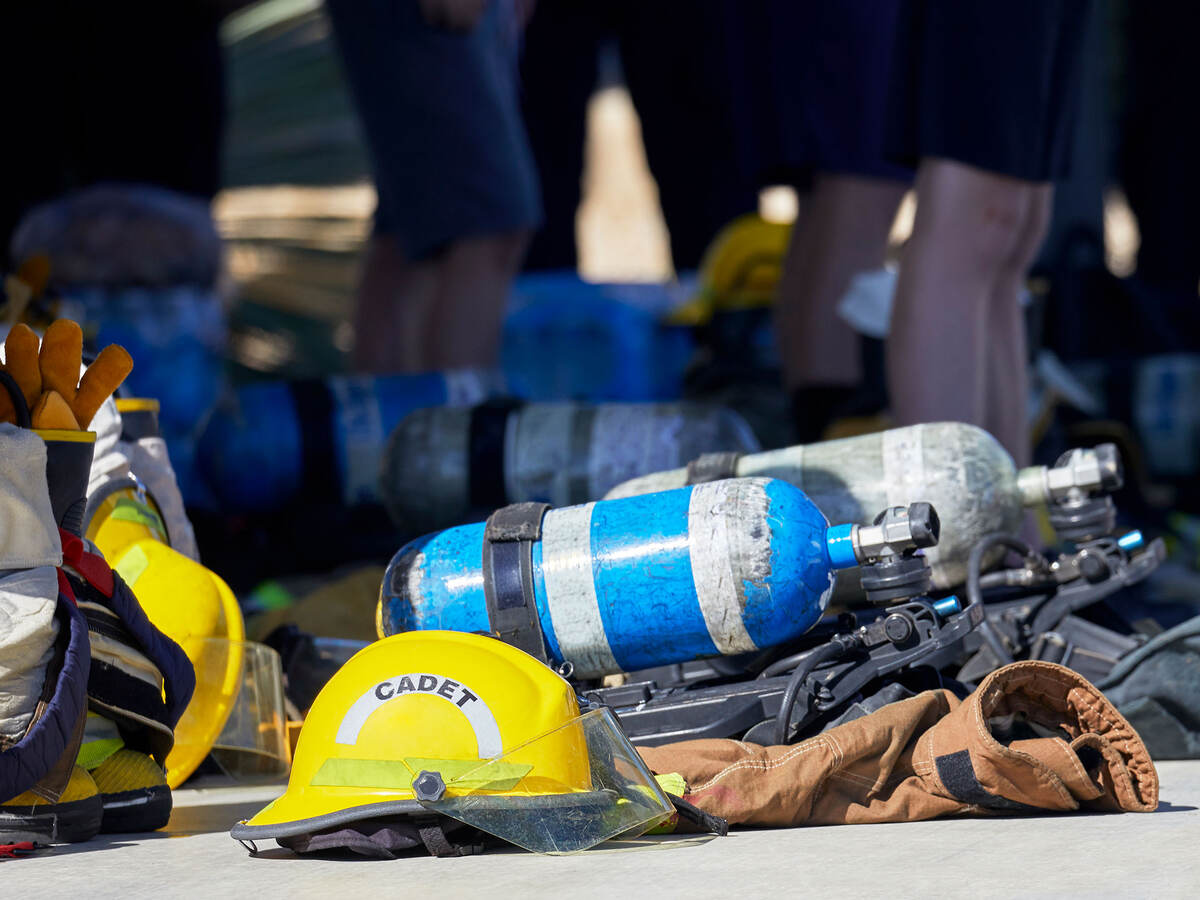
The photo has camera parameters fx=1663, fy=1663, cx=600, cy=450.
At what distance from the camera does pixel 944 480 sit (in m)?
2.92

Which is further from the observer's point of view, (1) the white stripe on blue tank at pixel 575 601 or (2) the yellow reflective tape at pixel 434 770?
(1) the white stripe on blue tank at pixel 575 601

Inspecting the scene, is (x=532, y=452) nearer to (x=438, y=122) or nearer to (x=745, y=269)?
(x=438, y=122)

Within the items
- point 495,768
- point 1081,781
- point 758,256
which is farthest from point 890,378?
point 758,256

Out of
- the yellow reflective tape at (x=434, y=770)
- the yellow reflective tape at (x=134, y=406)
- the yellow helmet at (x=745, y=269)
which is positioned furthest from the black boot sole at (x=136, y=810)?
the yellow helmet at (x=745, y=269)

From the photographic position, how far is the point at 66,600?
2.15 metres

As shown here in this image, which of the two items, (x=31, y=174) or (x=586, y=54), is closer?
(x=31, y=174)

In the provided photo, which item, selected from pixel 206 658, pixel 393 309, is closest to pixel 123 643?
pixel 206 658

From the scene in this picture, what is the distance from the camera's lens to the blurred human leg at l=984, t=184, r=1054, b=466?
363 cm

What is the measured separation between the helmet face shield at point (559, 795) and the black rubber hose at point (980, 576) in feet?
2.51

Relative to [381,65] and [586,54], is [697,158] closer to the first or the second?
[586,54]

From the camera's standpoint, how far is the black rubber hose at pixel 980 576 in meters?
2.74

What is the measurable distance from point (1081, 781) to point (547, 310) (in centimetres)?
429

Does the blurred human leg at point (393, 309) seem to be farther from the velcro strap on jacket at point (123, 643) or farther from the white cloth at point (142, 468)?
the velcro strap on jacket at point (123, 643)

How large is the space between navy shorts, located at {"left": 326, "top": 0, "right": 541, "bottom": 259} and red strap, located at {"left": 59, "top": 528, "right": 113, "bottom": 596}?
2.31 meters
